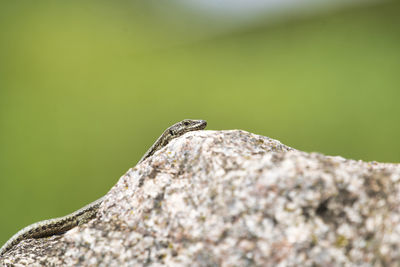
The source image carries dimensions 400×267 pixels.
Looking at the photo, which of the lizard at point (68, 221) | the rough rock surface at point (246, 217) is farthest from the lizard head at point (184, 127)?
the rough rock surface at point (246, 217)

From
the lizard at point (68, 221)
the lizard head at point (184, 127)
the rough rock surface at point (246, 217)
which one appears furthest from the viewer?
Result: the lizard head at point (184, 127)

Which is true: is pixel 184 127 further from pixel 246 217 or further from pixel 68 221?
pixel 246 217

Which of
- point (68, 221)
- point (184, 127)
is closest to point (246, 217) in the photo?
point (184, 127)

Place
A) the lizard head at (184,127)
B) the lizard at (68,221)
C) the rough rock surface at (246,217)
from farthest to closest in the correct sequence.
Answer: the lizard head at (184,127) → the lizard at (68,221) → the rough rock surface at (246,217)

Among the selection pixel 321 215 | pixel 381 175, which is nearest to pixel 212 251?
pixel 321 215

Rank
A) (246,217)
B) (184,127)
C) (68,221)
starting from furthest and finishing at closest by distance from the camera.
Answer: (184,127), (68,221), (246,217)

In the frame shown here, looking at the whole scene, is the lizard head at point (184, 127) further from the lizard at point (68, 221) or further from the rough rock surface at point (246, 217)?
the rough rock surface at point (246, 217)

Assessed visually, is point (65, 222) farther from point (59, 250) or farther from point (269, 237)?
point (269, 237)
